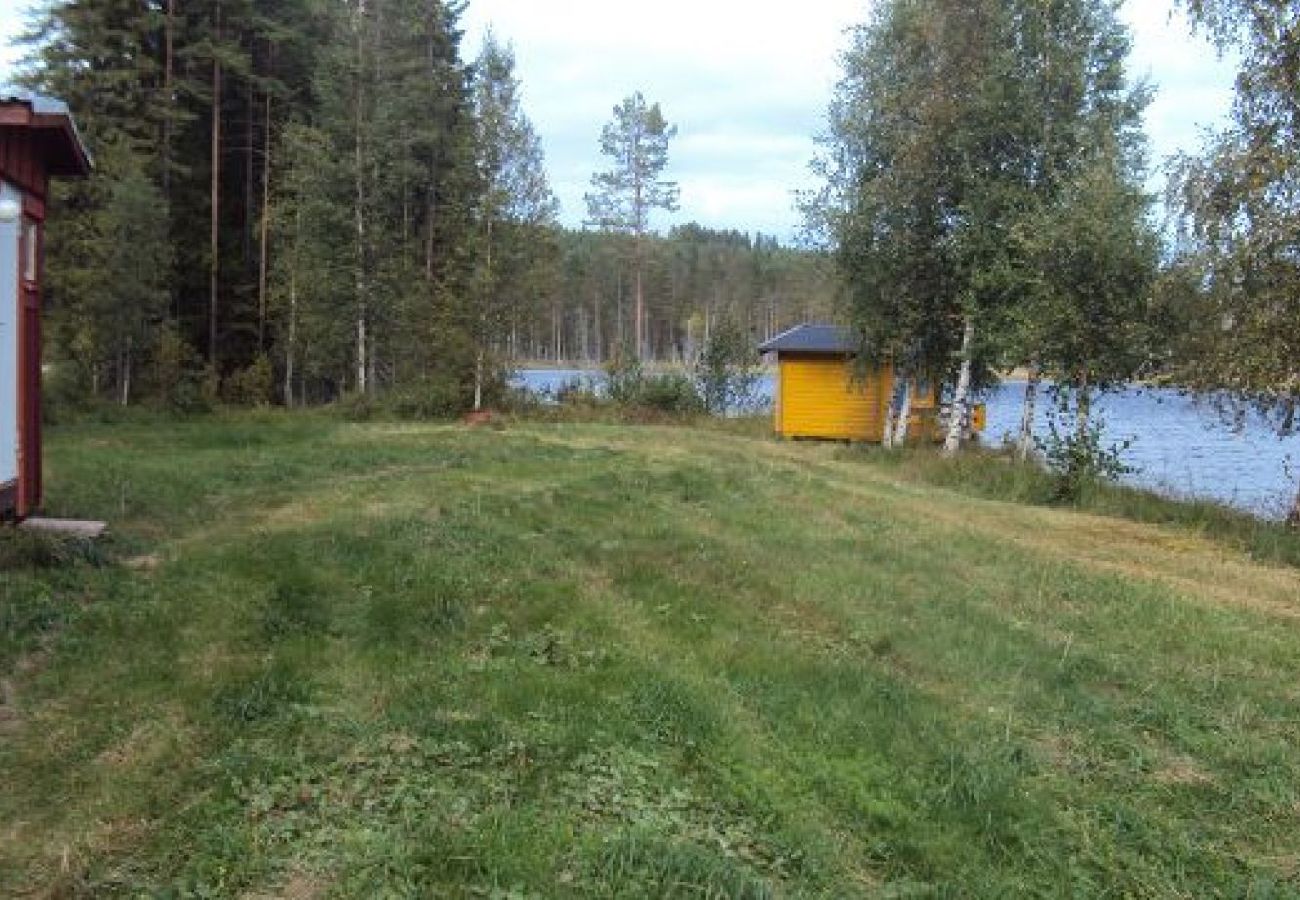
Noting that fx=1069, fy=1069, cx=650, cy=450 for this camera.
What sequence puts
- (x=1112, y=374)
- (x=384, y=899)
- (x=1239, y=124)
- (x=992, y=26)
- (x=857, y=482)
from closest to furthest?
(x=384, y=899), (x=1239, y=124), (x=857, y=482), (x=1112, y=374), (x=992, y=26)

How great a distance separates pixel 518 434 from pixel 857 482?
6.29 meters

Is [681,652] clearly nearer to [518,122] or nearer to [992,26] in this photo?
[992,26]

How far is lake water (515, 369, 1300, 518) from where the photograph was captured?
1712cm

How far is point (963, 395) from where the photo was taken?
19.6 metres

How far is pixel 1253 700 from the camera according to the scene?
6125 mm

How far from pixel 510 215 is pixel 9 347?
16.7 m

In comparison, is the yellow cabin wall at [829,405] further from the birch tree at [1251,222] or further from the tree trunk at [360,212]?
the birch tree at [1251,222]

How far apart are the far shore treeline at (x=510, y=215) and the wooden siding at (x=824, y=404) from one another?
1.09 m

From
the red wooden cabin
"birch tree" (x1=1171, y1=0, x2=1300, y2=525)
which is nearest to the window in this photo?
the red wooden cabin

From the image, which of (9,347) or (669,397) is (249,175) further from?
(9,347)

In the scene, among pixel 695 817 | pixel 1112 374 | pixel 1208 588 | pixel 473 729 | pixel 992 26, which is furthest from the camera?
pixel 992 26

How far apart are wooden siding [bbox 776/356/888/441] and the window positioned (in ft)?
58.8

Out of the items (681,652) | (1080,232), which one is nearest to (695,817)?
(681,652)

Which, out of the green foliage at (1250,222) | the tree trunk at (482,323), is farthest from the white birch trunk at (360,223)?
the green foliage at (1250,222)
